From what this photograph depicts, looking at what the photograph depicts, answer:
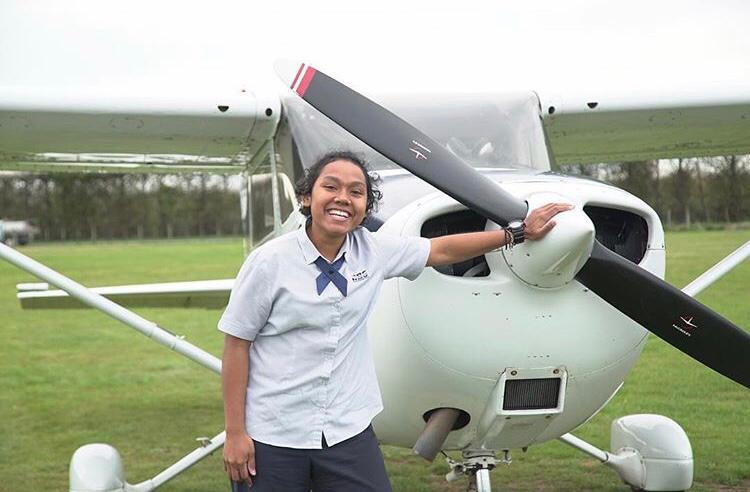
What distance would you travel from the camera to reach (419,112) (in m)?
4.51

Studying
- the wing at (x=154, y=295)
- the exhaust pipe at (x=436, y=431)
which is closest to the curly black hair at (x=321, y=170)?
the exhaust pipe at (x=436, y=431)

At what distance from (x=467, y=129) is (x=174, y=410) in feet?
16.0

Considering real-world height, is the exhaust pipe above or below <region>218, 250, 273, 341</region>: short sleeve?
below

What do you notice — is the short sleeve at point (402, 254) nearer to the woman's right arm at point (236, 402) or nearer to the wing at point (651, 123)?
the woman's right arm at point (236, 402)

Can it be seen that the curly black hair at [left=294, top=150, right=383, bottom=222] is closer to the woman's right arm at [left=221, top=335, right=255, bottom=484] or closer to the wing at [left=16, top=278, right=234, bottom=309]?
the woman's right arm at [left=221, top=335, right=255, bottom=484]

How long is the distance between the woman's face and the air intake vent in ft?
3.21

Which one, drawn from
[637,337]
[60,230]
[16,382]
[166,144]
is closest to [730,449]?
[637,337]

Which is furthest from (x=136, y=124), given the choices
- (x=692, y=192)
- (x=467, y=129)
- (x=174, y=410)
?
(x=692, y=192)

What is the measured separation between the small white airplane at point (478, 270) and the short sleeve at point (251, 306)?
2.46ft

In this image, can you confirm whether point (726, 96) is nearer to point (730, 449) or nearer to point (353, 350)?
point (730, 449)

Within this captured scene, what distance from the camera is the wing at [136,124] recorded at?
5.13 meters

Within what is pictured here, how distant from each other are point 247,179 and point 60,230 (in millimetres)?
53572

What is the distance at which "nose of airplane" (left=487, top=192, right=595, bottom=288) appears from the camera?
116 inches

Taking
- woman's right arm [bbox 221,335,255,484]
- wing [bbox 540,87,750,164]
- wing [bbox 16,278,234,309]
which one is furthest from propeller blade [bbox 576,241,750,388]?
wing [bbox 16,278,234,309]
